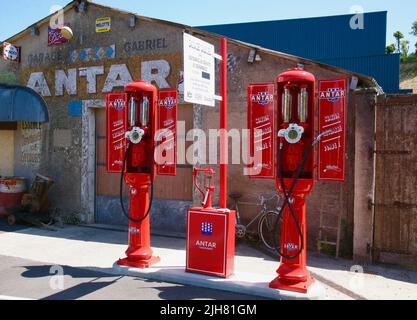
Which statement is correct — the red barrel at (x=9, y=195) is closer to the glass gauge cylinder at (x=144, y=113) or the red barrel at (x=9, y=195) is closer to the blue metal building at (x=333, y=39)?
the glass gauge cylinder at (x=144, y=113)

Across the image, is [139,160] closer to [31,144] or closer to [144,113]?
[144,113]

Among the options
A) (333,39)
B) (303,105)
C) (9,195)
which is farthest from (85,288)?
(333,39)

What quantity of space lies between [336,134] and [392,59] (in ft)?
51.0

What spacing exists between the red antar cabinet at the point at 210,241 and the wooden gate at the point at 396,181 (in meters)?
2.60

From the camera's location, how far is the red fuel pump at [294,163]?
4.95 meters

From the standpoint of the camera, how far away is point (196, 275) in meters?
Answer: 5.49

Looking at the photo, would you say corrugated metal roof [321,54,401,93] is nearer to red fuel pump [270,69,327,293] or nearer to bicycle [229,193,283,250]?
bicycle [229,193,283,250]

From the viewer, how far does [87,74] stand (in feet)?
30.2

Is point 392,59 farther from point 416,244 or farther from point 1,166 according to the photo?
point 1,166

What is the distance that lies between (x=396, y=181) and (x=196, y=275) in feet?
11.4

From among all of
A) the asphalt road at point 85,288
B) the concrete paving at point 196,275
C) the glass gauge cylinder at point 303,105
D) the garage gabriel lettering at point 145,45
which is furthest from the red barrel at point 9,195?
the glass gauge cylinder at point 303,105
